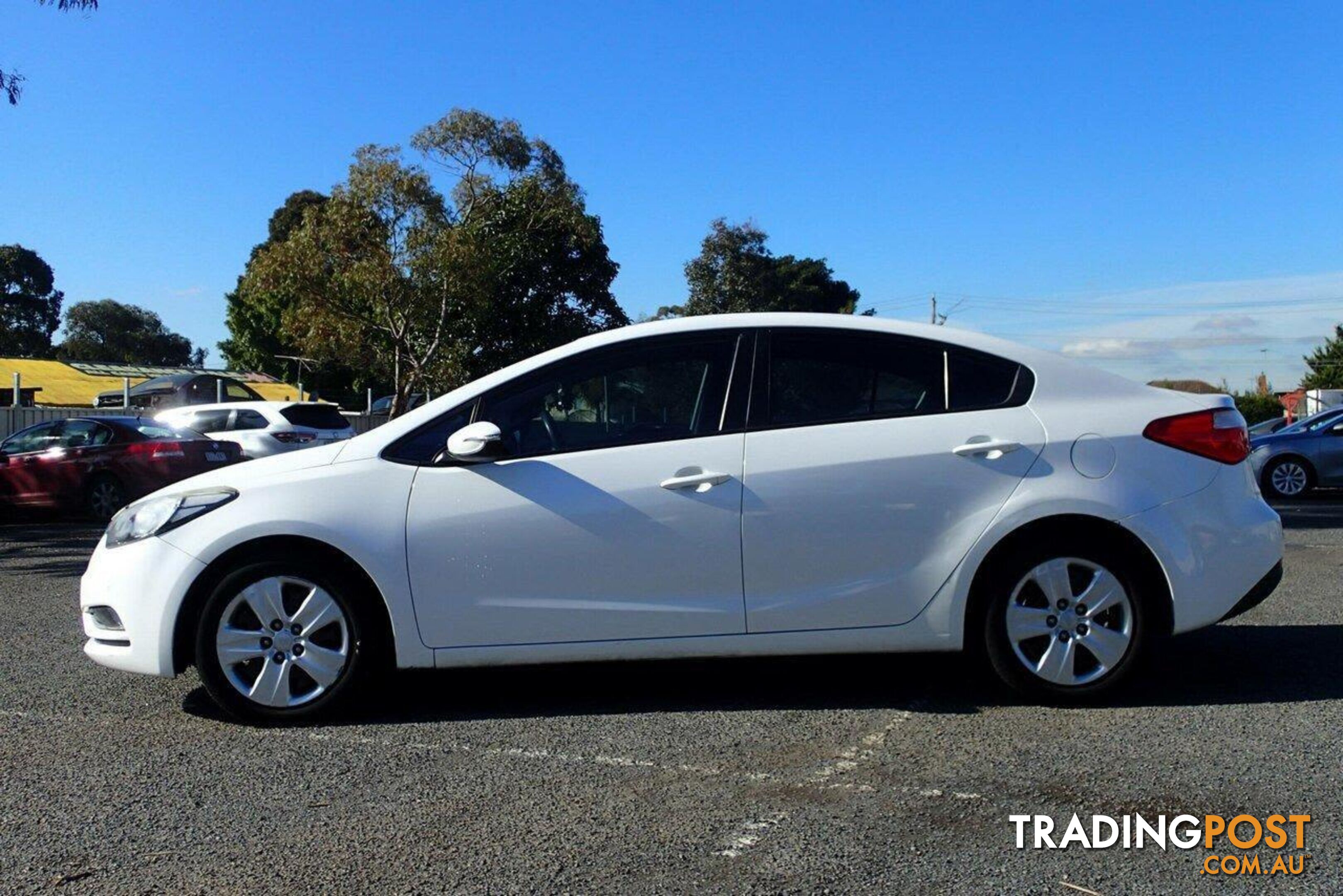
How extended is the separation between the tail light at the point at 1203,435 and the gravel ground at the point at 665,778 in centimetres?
100

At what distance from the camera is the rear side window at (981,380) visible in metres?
4.76

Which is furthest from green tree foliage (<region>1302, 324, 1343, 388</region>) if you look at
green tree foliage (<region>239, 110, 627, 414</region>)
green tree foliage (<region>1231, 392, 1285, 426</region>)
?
green tree foliage (<region>239, 110, 627, 414</region>)

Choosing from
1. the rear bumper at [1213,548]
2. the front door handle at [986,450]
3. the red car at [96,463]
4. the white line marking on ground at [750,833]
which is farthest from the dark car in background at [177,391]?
the white line marking on ground at [750,833]

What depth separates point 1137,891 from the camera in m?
2.98

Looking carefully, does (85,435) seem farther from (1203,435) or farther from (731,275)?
(731,275)

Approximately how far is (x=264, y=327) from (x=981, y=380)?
54821 mm

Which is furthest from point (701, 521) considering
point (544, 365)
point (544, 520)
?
point (544, 365)

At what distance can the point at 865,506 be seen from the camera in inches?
179

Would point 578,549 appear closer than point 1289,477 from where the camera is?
Yes

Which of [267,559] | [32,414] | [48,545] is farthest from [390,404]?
[267,559]

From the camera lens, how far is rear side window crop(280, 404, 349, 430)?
19.7 metres

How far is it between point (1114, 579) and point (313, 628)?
122 inches

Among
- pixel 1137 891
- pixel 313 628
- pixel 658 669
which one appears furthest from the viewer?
pixel 658 669

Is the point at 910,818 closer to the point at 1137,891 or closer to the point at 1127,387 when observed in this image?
the point at 1137,891
